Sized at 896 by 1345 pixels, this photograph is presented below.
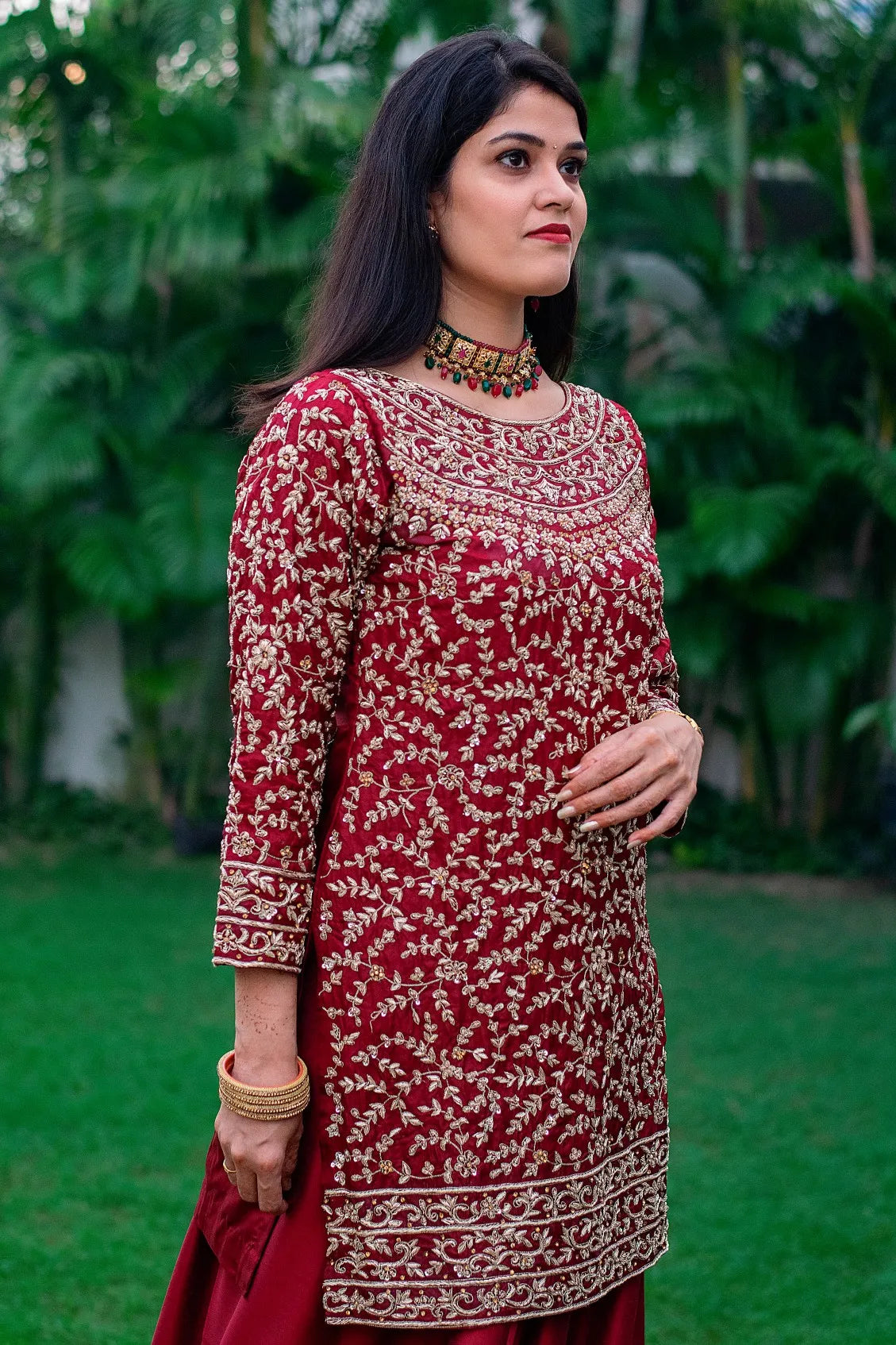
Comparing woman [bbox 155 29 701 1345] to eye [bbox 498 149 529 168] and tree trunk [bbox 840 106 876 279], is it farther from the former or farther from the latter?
tree trunk [bbox 840 106 876 279]

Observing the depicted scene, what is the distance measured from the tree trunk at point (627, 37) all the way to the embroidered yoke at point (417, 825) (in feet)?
18.5

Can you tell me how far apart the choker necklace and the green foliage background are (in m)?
4.16

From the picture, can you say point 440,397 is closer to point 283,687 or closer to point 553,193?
point 553,193

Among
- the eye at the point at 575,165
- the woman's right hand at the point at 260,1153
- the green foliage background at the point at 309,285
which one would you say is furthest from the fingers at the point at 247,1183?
the green foliage background at the point at 309,285

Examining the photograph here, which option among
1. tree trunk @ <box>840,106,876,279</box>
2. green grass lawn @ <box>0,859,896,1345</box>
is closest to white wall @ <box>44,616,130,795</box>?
green grass lawn @ <box>0,859,896,1345</box>

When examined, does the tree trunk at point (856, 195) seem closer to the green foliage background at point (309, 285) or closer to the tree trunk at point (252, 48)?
the green foliage background at point (309, 285)

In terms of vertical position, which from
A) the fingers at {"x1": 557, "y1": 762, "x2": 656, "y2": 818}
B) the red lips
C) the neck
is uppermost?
the red lips

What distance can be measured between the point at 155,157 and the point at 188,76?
27.2 inches

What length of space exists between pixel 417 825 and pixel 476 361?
21.9 inches

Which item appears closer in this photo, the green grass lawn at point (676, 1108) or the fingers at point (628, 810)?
the fingers at point (628, 810)

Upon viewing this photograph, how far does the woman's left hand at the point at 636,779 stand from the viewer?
169 cm

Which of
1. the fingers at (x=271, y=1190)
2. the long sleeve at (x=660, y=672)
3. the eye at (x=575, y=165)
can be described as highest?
the eye at (x=575, y=165)

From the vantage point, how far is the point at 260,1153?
64.2 inches

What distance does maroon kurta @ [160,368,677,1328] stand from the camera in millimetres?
1610
